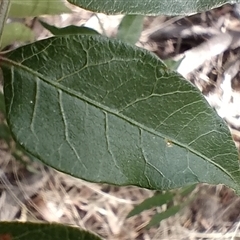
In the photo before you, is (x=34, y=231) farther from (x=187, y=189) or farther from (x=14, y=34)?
(x=187, y=189)

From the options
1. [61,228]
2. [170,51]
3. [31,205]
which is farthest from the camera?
[170,51]

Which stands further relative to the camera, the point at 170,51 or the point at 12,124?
the point at 170,51

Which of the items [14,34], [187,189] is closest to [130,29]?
[14,34]

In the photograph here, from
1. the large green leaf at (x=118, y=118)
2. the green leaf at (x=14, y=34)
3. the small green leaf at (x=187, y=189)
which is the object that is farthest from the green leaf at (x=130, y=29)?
the large green leaf at (x=118, y=118)

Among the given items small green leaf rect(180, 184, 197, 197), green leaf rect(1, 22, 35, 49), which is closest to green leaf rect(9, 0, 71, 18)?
green leaf rect(1, 22, 35, 49)

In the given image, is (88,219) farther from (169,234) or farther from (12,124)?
(12,124)

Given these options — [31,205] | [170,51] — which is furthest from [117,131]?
[170,51]

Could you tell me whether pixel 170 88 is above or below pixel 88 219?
above

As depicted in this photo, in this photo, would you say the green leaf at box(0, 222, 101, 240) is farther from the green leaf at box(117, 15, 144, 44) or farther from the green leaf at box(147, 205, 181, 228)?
the green leaf at box(147, 205, 181, 228)
